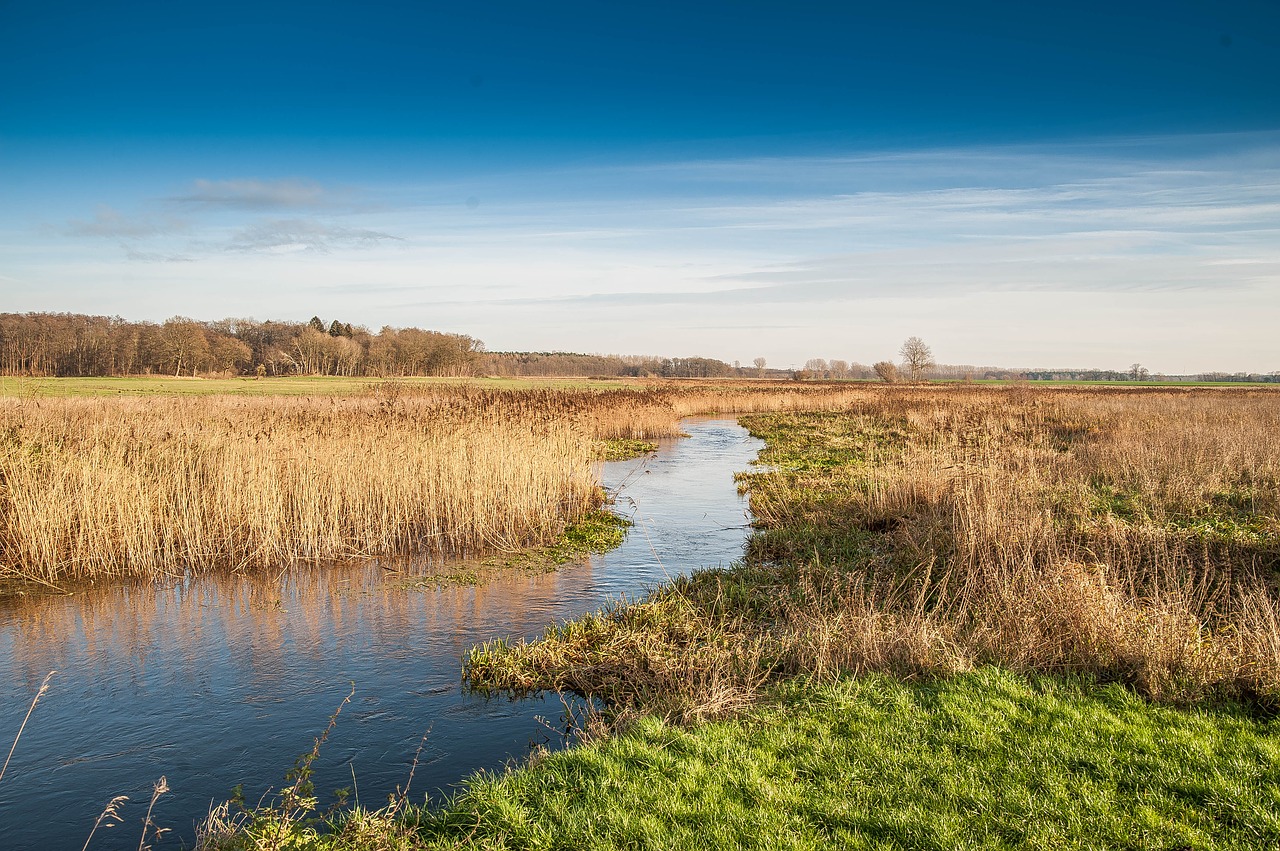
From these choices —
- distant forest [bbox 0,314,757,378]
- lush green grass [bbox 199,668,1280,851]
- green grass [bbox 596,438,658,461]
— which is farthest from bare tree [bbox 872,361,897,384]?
lush green grass [bbox 199,668,1280,851]

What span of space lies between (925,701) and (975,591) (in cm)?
287

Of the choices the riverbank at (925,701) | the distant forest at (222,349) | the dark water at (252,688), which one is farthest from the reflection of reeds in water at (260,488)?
the distant forest at (222,349)

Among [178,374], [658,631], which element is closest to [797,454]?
[658,631]

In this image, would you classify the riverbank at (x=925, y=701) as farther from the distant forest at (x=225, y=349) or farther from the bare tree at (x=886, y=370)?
the bare tree at (x=886, y=370)

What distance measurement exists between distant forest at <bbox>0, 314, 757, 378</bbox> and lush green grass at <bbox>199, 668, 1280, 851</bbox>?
4671 centimetres

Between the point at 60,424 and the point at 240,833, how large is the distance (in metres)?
12.3

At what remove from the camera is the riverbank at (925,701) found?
4.06 metres

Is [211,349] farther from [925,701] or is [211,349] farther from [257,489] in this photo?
[925,701]

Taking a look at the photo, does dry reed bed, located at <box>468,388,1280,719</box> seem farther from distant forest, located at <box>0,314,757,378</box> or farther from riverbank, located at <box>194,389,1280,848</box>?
distant forest, located at <box>0,314,757,378</box>

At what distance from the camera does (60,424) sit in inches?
512

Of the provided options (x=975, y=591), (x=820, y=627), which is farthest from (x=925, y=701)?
(x=975, y=591)

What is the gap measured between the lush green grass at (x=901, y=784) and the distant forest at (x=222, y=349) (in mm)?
46707

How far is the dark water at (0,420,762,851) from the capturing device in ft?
17.5

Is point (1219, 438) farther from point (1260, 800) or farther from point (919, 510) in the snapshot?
point (1260, 800)
